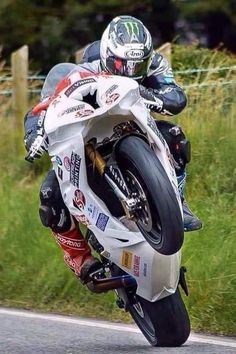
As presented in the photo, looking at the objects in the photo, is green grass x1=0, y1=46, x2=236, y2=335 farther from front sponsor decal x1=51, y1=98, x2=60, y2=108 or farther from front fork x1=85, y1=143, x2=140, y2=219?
front sponsor decal x1=51, y1=98, x2=60, y2=108

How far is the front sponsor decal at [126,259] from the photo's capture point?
18.8 ft

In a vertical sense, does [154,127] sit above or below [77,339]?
above

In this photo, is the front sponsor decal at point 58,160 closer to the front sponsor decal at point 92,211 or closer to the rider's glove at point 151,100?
the front sponsor decal at point 92,211

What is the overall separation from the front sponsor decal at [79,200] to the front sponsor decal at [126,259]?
342 mm

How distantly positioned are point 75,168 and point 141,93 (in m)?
0.52

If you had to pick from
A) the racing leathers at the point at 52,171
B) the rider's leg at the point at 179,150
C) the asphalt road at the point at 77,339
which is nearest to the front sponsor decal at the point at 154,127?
the racing leathers at the point at 52,171

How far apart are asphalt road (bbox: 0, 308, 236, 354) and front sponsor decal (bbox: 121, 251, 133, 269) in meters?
0.54

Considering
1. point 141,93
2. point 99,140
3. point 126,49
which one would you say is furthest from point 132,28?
point 99,140

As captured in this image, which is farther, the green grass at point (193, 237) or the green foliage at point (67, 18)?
the green foliage at point (67, 18)

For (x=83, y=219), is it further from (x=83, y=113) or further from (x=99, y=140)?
(x=83, y=113)

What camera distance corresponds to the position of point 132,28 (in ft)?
19.4

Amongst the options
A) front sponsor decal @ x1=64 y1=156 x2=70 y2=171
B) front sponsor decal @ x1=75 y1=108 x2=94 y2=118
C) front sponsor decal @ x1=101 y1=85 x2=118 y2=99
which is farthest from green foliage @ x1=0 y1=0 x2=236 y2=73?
front sponsor decal @ x1=101 y1=85 x2=118 y2=99

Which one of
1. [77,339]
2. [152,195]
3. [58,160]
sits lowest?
[77,339]

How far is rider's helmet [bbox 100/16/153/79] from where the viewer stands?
5824 millimetres
